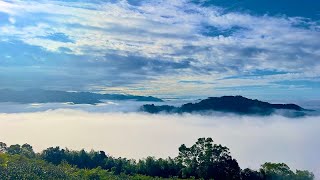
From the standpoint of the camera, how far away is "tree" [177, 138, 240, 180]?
83625 millimetres

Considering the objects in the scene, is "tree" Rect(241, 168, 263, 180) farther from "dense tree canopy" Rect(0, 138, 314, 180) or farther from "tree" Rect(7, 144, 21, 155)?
"tree" Rect(7, 144, 21, 155)

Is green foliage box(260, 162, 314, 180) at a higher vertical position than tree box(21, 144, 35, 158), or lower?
lower

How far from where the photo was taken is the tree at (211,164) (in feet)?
274

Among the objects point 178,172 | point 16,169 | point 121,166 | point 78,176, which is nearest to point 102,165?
point 121,166

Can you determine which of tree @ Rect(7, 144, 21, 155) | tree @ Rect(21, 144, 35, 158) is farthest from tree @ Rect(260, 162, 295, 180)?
tree @ Rect(7, 144, 21, 155)

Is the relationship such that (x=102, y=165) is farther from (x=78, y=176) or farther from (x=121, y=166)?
(x=78, y=176)

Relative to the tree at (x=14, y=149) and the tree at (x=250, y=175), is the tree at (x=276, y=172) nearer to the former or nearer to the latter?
the tree at (x=250, y=175)

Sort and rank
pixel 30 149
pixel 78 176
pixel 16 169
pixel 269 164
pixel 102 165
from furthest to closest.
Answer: pixel 30 149
pixel 102 165
pixel 269 164
pixel 78 176
pixel 16 169

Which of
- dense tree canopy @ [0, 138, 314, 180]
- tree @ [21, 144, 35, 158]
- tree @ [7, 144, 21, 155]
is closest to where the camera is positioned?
dense tree canopy @ [0, 138, 314, 180]

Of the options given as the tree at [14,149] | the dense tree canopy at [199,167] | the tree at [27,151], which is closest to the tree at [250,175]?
the dense tree canopy at [199,167]

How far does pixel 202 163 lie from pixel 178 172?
18.5ft

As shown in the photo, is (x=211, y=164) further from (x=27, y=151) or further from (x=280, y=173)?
(x=27, y=151)

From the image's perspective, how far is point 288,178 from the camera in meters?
84.3

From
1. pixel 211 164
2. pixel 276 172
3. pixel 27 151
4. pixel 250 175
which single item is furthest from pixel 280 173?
pixel 27 151
